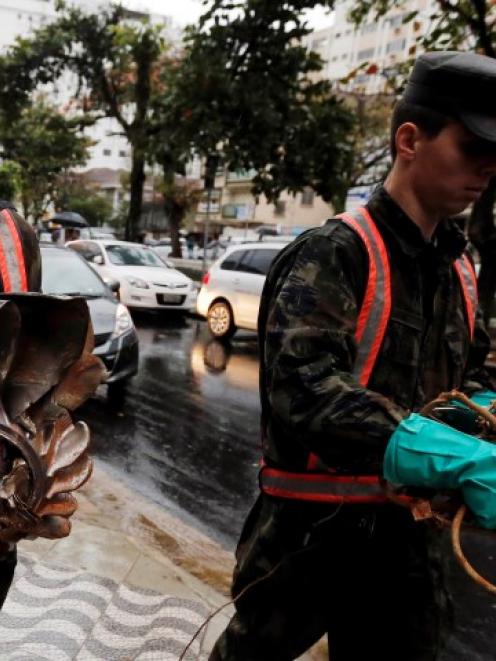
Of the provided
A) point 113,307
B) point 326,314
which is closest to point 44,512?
point 326,314

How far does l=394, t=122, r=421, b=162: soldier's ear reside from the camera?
148 centimetres

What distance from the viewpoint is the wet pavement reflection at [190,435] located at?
4641mm

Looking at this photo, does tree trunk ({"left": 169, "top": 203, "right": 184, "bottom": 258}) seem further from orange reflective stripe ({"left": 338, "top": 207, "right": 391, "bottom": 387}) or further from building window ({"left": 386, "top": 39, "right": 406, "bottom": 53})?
orange reflective stripe ({"left": 338, "top": 207, "right": 391, "bottom": 387})

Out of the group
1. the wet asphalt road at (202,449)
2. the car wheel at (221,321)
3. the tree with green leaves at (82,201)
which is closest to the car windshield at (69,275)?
the wet asphalt road at (202,449)

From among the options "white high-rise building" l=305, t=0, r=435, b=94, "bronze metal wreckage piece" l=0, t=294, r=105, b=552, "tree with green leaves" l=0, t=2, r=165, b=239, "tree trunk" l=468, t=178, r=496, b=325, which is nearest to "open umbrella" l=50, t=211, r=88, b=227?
"tree with green leaves" l=0, t=2, r=165, b=239

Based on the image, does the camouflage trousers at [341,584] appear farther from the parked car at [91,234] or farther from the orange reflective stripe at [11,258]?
the parked car at [91,234]

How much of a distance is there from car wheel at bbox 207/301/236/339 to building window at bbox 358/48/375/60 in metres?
58.2

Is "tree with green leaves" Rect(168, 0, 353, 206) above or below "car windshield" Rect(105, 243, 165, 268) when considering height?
above

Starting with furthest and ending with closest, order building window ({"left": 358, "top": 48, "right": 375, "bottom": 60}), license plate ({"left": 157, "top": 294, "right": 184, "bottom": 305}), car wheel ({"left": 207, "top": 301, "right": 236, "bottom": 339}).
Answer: building window ({"left": 358, "top": 48, "right": 375, "bottom": 60}), license plate ({"left": 157, "top": 294, "right": 184, "bottom": 305}), car wheel ({"left": 207, "top": 301, "right": 236, "bottom": 339})

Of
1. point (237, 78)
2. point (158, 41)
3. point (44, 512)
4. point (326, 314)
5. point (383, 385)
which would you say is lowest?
point (44, 512)

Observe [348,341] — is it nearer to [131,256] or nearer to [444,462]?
[444,462]

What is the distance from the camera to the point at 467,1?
9.76 metres

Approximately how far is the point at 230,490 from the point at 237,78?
10509mm

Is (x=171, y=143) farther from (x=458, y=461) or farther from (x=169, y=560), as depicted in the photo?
(x=458, y=461)
